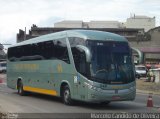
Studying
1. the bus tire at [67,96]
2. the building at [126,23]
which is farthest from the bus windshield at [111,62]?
the building at [126,23]

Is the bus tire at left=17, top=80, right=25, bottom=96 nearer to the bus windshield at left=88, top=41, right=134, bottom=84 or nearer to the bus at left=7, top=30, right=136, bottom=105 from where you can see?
the bus at left=7, top=30, right=136, bottom=105

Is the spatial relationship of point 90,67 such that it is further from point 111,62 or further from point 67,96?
point 67,96

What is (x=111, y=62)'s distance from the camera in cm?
1986

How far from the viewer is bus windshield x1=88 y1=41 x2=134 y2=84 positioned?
768 inches

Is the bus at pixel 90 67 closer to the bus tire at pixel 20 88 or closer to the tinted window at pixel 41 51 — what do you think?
the tinted window at pixel 41 51

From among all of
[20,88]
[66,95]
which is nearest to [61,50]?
[66,95]

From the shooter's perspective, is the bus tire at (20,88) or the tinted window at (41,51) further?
the bus tire at (20,88)

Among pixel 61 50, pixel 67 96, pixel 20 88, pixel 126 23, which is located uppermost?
pixel 126 23

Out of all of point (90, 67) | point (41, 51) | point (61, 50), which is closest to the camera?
point (90, 67)

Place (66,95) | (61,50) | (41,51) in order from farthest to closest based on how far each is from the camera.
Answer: (41,51) < (61,50) < (66,95)

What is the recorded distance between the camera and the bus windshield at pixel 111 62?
1950 cm

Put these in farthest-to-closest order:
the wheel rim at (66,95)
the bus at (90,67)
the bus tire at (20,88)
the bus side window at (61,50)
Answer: the bus tire at (20,88) → the bus side window at (61,50) → the wheel rim at (66,95) → the bus at (90,67)

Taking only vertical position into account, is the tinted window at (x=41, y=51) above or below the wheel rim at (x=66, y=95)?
above

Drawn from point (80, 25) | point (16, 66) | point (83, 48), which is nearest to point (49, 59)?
point (83, 48)
